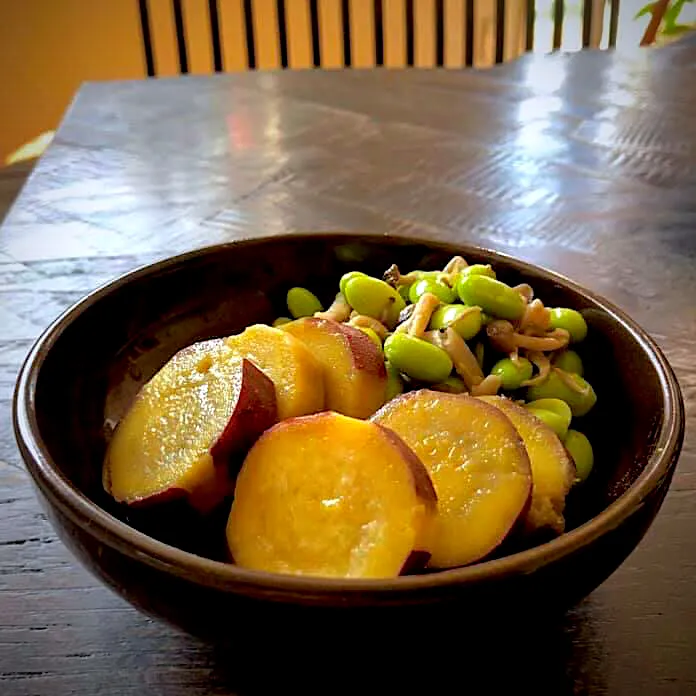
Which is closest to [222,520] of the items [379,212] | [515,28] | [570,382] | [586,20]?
[570,382]

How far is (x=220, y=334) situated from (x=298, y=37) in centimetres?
293

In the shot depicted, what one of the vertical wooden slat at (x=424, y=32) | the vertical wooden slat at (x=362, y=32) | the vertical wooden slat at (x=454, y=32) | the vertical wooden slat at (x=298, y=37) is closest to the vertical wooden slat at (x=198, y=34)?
the vertical wooden slat at (x=298, y=37)

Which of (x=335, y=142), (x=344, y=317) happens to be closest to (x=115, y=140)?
(x=335, y=142)

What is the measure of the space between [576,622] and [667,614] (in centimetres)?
6

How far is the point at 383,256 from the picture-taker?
31.6 inches

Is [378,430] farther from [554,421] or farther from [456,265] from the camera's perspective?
[456,265]

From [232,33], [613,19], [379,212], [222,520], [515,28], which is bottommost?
[515,28]

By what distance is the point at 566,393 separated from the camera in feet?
2.21

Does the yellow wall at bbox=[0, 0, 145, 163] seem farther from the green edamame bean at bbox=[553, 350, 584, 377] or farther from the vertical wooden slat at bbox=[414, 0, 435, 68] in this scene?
the green edamame bean at bbox=[553, 350, 584, 377]

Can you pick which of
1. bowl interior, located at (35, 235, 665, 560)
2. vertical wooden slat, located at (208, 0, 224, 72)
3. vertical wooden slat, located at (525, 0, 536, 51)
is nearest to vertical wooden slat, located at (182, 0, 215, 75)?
vertical wooden slat, located at (208, 0, 224, 72)

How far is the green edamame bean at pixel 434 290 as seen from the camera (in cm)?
72

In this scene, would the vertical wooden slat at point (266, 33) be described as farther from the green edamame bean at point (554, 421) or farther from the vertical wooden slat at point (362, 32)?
the green edamame bean at point (554, 421)

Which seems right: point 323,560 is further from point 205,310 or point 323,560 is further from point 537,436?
point 205,310

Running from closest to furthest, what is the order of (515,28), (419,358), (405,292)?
1. (419,358)
2. (405,292)
3. (515,28)
